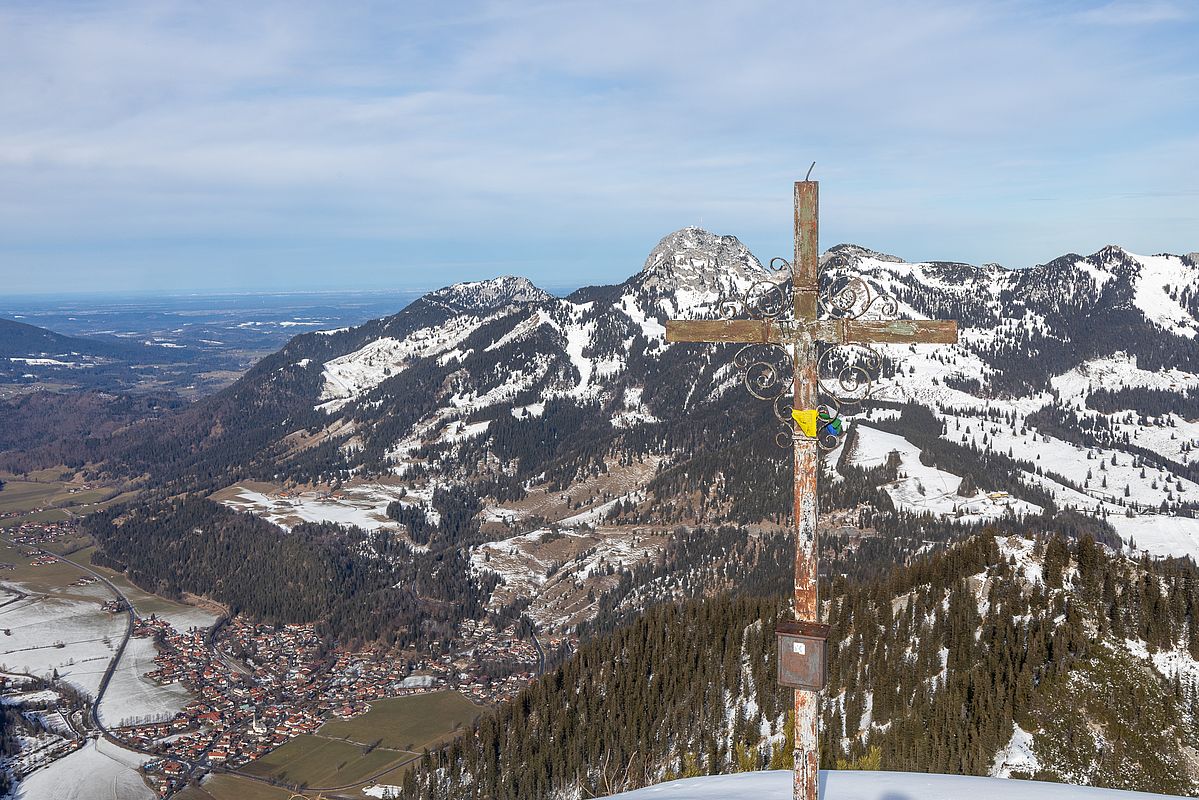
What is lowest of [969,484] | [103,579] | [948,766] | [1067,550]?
[103,579]

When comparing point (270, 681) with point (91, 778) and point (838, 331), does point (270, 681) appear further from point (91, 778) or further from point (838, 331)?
point (838, 331)

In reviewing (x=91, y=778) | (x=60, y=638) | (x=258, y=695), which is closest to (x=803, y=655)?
(x=91, y=778)

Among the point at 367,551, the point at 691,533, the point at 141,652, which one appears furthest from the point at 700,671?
the point at 367,551

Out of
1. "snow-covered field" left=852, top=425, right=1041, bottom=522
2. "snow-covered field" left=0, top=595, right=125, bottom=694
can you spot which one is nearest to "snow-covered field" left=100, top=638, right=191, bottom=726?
"snow-covered field" left=0, top=595, right=125, bottom=694

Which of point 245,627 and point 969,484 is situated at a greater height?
point 969,484

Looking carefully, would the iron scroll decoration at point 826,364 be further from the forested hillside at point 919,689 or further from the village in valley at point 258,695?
the village in valley at point 258,695

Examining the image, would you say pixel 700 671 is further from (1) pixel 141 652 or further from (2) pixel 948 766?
(1) pixel 141 652

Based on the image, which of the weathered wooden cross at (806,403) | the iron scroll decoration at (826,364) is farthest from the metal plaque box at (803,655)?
the iron scroll decoration at (826,364)
